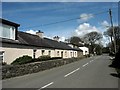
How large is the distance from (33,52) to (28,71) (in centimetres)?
1062

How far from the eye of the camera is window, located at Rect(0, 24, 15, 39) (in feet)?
78.4

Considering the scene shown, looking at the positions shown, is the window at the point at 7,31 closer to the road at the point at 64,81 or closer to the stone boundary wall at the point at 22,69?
the stone boundary wall at the point at 22,69

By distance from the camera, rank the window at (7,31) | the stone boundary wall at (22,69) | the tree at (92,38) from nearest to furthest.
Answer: the stone boundary wall at (22,69), the window at (7,31), the tree at (92,38)

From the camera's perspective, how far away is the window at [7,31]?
941 inches

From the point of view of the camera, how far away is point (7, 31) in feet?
82.4

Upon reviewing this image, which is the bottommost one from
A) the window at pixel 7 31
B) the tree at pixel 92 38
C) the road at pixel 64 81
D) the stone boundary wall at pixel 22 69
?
the road at pixel 64 81

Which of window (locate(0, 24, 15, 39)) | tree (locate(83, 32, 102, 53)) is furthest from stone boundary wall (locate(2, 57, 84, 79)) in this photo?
tree (locate(83, 32, 102, 53))

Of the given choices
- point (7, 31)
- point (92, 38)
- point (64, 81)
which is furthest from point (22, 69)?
point (92, 38)

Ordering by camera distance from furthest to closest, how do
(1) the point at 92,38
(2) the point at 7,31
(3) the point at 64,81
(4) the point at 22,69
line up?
(1) the point at 92,38 < (2) the point at 7,31 < (4) the point at 22,69 < (3) the point at 64,81

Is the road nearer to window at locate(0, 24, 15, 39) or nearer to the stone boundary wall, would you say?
the stone boundary wall

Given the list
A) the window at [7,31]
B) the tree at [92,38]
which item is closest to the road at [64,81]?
the window at [7,31]

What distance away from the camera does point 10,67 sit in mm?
17750

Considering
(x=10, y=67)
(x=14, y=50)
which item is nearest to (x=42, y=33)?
(x=14, y=50)

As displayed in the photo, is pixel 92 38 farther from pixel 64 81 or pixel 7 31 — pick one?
pixel 64 81
